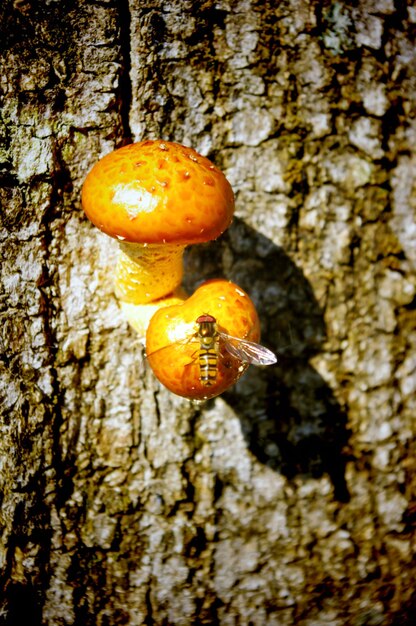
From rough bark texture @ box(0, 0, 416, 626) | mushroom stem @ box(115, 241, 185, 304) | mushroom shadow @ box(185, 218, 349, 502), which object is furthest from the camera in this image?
mushroom shadow @ box(185, 218, 349, 502)

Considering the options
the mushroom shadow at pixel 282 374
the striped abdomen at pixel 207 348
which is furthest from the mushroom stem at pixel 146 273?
the striped abdomen at pixel 207 348

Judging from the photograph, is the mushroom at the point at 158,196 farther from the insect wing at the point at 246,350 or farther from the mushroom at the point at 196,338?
the insect wing at the point at 246,350

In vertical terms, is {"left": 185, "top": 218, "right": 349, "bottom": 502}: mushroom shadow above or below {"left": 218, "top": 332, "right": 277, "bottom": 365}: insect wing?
below

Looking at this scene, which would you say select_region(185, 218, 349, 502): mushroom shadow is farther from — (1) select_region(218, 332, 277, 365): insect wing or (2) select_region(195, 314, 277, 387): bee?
(2) select_region(195, 314, 277, 387): bee

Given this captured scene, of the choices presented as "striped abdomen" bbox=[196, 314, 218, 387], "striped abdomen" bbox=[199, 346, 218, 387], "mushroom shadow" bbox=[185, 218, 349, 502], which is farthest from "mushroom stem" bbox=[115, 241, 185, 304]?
"striped abdomen" bbox=[199, 346, 218, 387]

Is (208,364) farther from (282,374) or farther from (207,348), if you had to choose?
(282,374)

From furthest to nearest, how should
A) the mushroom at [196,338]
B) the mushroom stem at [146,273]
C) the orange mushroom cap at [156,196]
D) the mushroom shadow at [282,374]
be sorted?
the mushroom shadow at [282,374] < the mushroom stem at [146,273] < the mushroom at [196,338] < the orange mushroom cap at [156,196]
